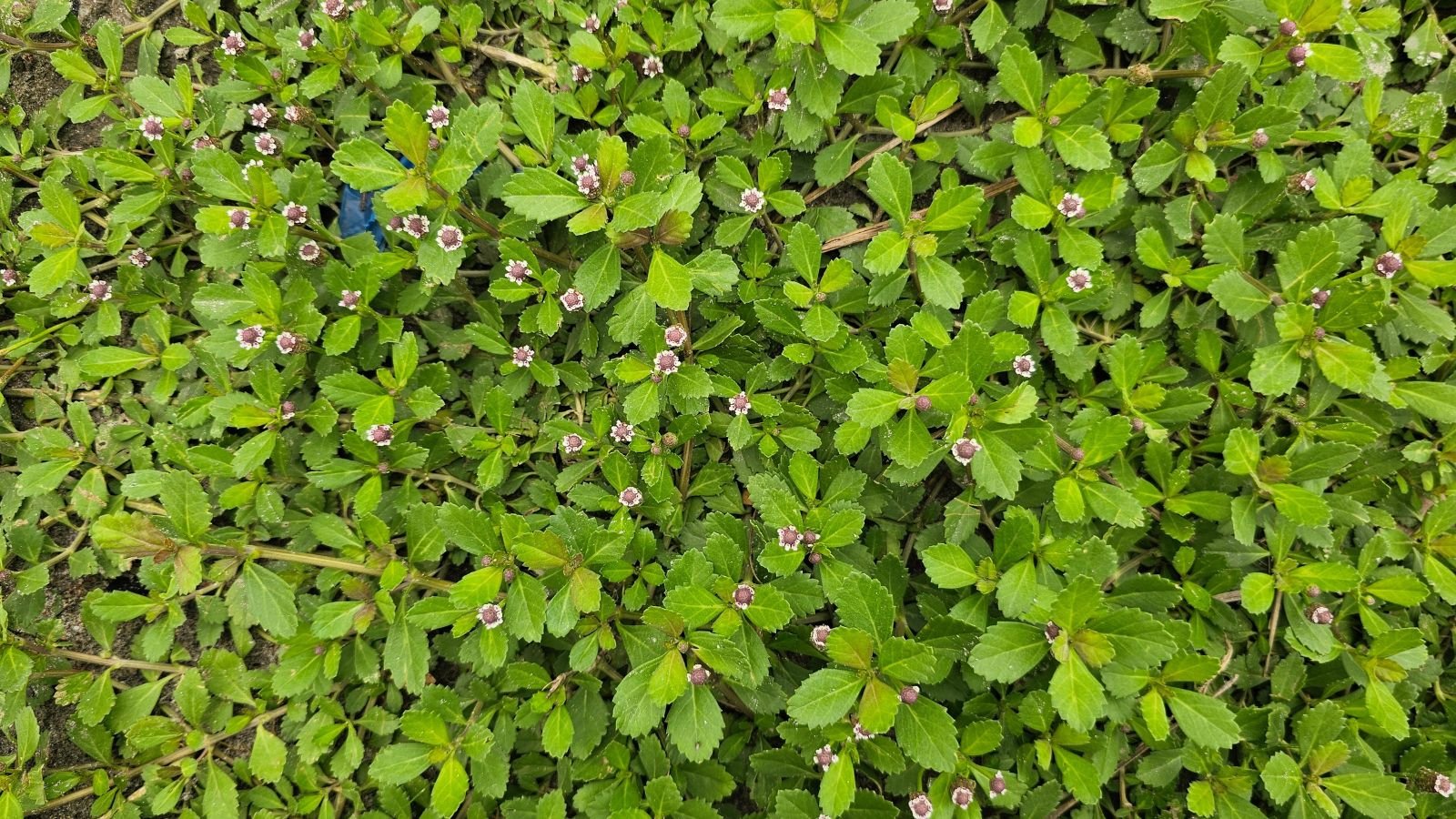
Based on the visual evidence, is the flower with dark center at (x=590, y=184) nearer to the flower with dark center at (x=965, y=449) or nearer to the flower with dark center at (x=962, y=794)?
the flower with dark center at (x=965, y=449)

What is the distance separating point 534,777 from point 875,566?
4.55 feet

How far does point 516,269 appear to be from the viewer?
8.16ft

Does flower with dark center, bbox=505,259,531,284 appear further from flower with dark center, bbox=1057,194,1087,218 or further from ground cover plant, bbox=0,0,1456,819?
flower with dark center, bbox=1057,194,1087,218

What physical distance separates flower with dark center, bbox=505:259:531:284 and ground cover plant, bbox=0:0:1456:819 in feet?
0.09

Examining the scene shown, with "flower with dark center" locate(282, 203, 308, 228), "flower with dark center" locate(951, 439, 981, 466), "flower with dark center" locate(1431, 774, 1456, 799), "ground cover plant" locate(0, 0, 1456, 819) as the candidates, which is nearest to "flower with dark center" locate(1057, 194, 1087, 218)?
"ground cover plant" locate(0, 0, 1456, 819)

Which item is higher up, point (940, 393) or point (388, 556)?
point (940, 393)

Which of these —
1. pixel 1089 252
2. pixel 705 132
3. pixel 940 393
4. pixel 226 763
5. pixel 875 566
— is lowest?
pixel 226 763

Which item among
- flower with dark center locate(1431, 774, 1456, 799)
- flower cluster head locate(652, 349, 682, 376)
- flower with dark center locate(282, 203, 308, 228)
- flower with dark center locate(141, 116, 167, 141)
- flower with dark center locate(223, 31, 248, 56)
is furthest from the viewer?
flower with dark center locate(223, 31, 248, 56)

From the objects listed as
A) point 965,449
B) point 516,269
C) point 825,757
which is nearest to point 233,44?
point 516,269

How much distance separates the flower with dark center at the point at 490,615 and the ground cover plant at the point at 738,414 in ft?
0.04

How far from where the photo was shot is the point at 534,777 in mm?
2551

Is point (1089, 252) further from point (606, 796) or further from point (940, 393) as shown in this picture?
point (606, 796)

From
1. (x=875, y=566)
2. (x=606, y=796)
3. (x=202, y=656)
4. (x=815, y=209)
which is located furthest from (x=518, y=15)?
(x=606, y=796)

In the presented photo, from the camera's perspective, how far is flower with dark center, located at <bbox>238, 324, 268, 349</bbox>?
8.10 ft
